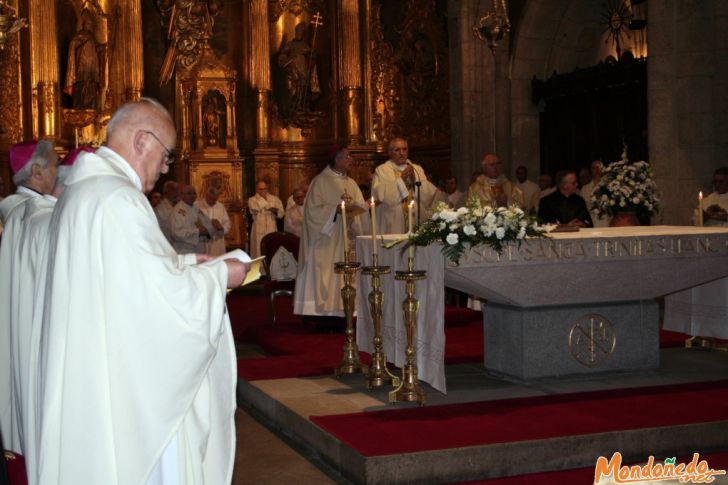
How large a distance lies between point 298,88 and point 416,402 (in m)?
13.2

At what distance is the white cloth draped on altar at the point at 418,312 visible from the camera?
636cm

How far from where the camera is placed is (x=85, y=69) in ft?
59.4

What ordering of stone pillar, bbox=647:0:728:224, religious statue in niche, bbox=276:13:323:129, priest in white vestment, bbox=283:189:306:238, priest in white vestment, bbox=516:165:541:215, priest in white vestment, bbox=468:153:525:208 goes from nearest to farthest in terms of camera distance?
priest in white vestment, bbox=468:153:525:208, stone pillar, bbox=647:0:728:224, priest in white vestment, bbox=516:165:541:215, priest in white vestment, bbox=283:189:306:238, religious statue in niche, bbox=276:13:323:129

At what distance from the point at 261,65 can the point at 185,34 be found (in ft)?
4.93

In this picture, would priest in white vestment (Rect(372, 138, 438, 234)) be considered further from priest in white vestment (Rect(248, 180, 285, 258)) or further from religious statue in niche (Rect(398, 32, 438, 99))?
religious statue in niche (Rect(398, 32, 438, 99))

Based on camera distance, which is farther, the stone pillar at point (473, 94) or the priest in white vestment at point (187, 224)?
the stone pillar at point (473, 94)

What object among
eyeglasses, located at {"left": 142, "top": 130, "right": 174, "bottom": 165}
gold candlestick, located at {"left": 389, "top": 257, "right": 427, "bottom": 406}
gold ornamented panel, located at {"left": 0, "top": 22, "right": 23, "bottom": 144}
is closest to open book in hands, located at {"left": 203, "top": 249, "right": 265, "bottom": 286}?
eyeglasses, located at {"left": 142, "top": 130, "right": 174, "bottom": 165}

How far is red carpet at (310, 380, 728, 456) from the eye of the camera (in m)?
5.32

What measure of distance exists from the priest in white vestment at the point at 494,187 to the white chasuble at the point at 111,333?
6999mm

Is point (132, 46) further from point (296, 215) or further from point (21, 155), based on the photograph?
point (21, 155)

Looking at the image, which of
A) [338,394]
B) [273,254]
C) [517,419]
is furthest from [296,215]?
[517,419]

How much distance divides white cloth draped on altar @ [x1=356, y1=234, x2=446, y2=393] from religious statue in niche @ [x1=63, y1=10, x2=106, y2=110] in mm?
11634

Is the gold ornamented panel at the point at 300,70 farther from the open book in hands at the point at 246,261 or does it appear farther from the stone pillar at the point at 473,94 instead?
the open book in hands at the point at 246,261

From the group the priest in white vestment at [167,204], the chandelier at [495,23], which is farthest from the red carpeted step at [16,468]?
the priest in white vestment at [167,204]
